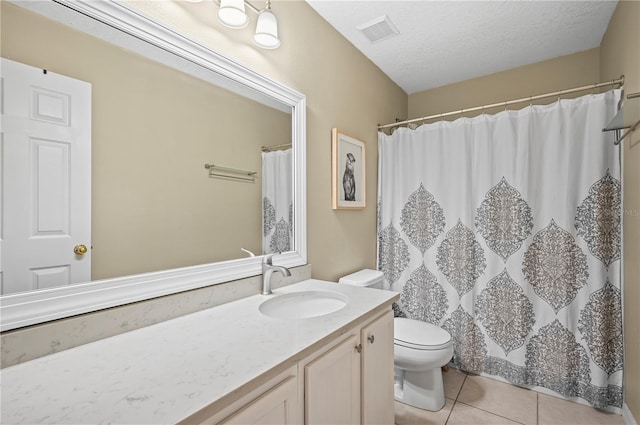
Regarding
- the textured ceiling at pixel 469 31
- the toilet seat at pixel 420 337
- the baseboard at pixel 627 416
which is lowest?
the baseboard at pixel 627 416

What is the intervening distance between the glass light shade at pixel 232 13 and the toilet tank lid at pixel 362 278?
5.10ft

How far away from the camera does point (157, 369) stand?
0.74 metres

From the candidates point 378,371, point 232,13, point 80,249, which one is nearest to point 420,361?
point 378,371

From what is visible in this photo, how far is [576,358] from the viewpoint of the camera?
1890 millimetres

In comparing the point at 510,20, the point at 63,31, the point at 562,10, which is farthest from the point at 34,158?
the point at 562,10

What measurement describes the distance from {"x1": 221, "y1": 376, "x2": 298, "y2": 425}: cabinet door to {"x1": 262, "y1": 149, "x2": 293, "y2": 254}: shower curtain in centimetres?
78

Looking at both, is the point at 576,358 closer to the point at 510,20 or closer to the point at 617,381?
the point at 617,381

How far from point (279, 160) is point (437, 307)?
1678 millimetres

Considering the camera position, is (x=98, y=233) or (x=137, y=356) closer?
(x=137, y=356)

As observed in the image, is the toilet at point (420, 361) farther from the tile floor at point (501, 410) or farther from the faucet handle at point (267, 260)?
the faucet handle at point (267, 260)

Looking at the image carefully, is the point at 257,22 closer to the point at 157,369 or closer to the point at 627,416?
the point at 157,369

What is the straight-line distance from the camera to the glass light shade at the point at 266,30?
1.37 metres

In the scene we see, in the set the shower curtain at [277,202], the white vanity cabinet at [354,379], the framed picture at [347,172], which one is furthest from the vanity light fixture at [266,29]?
the white vanity cabinet at [354,379]

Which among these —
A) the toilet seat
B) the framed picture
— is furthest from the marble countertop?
the framed picture
